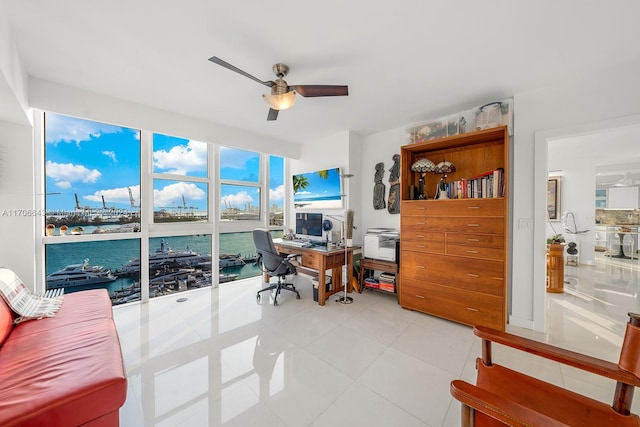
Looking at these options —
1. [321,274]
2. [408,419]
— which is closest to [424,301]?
[321,274]

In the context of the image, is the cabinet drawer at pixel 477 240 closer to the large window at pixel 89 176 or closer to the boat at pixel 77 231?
the large window at pixel 89 176

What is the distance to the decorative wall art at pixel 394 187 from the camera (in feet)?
12.1

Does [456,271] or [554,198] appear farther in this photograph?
[554,198]

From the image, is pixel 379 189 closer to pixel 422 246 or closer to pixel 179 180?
pixel 422 246

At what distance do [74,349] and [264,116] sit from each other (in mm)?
3018

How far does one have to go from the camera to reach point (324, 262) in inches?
130

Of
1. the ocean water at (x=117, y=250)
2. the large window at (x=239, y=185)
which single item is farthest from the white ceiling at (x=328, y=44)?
the ocean water at (x=117, y=250)

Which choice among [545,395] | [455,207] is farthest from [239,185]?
[545,395]

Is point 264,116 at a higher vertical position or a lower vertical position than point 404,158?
higher

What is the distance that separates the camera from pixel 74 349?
1446 millimetres

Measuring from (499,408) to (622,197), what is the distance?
10782 millimetres

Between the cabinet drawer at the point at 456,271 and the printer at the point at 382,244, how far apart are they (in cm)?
30

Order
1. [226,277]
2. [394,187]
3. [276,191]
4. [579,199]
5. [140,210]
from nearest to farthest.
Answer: [140,210]
[394,187]
[226,277]
[276,191]
[579,199]

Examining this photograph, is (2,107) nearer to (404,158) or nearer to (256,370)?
(256,370)
